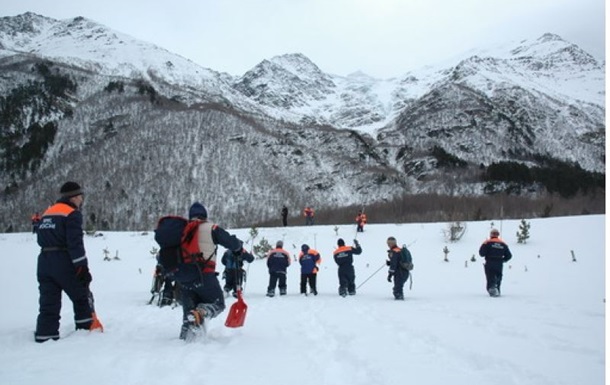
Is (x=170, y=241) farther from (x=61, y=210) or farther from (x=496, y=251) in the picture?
(x=496, y=251)

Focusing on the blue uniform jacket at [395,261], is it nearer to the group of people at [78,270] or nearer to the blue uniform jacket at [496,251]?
the blue uniform jacket at [496,251]

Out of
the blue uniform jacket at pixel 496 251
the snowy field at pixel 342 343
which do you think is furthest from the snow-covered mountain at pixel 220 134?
the snowy field at pixel 342 343

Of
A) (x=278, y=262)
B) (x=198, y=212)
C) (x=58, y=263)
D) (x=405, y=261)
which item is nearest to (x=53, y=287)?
(x=58, y=263)

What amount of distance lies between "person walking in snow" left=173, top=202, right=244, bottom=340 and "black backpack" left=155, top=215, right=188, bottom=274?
10 cm

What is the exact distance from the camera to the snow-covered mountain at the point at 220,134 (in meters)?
62.2

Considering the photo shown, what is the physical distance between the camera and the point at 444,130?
94375 millimetres

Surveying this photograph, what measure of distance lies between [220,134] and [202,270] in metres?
68.8

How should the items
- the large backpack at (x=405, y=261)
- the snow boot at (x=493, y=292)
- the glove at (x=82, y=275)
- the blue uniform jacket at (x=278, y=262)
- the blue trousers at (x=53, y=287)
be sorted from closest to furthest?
the blue trousers at (x=53, y=287) → the glove at (x=82, y=275) → the snow boot at (x=493, y=292) → the large backpack at (x=405, y=261) → the blue uniform jacket at (x=278, y=262)

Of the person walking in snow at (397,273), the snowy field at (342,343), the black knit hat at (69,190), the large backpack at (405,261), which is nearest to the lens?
the snowy field at (342,343)

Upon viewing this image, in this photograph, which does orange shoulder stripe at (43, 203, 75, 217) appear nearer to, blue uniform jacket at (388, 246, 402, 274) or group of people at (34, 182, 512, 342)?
group of people at (34, 182, 512, 342)

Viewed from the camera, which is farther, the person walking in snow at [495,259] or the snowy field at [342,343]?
the person walking in snow at [495,259]

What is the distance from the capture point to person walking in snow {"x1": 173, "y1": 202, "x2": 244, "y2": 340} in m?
5.31

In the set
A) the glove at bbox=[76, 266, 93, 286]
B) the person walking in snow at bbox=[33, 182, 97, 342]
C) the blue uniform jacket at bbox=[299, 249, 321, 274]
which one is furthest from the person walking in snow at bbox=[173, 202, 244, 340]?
the blue uniform jacket at bbox=[299, 249, 321, 274]

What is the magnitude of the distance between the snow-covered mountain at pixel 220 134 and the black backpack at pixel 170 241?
52031mm
